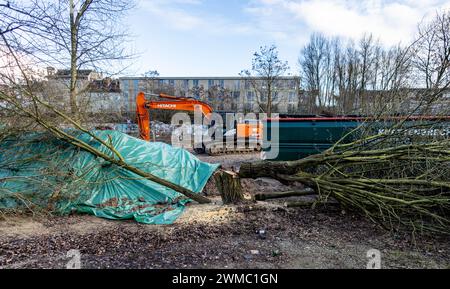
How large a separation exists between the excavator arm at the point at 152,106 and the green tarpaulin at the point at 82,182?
3.99m

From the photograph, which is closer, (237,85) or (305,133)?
(305,133)

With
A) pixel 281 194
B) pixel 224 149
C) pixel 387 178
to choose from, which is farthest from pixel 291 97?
pixel 387 178

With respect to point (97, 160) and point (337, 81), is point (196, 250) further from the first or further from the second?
point (337, 81)

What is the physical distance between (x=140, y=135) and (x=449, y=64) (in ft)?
27.2

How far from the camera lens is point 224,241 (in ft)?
12.3

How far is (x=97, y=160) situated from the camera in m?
5.16

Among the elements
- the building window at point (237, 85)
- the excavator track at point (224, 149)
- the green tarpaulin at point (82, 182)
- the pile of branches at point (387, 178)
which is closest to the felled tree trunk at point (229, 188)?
the pile of branches at point (387, 178)

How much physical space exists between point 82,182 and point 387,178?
5055 mm

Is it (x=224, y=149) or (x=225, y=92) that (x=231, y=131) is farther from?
(x=225, y=92)

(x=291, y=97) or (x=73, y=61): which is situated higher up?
(x=291, y=97)

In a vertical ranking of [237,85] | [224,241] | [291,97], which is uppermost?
[237,85]

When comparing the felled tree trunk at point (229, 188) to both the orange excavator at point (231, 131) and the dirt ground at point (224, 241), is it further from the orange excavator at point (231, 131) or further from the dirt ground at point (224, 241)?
the orange excavator at point (231, 131)

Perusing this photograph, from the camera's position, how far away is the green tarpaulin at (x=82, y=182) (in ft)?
15.3

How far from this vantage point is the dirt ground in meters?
3.19
